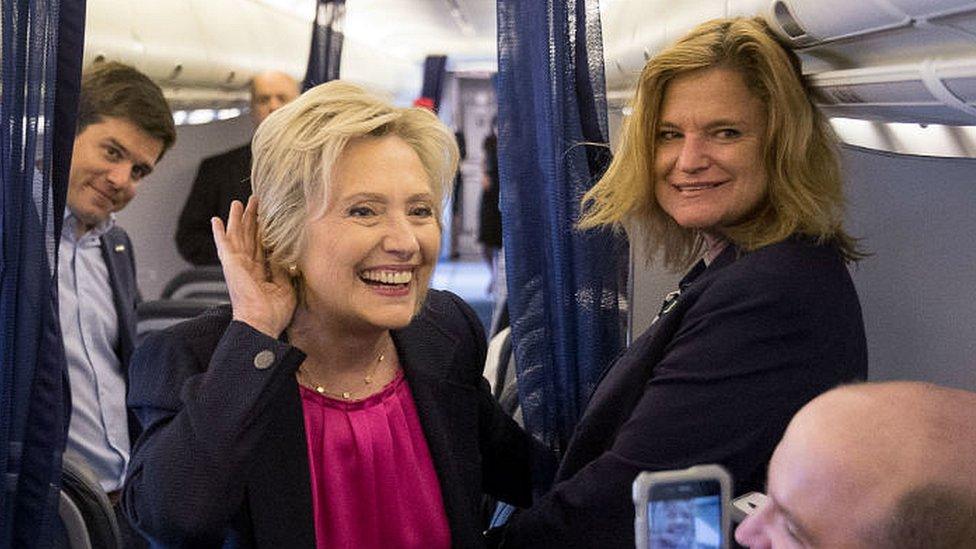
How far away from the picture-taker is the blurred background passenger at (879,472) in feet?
3.84

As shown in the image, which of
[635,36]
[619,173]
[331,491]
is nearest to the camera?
[331,491]

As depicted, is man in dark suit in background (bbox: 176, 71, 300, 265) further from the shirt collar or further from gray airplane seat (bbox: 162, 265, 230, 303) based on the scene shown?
the shirt collar

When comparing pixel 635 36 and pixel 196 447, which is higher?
pixel 635 36

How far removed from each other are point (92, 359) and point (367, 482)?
5.15 ft

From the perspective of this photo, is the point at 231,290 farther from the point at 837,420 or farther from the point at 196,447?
the point at 837,420

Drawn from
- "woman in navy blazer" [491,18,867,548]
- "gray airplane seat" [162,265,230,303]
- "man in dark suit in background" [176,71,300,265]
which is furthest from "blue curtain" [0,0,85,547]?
"man in dark suit in background" [176,71,300,265]

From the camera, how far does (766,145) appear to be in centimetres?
218

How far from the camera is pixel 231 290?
2070 millimetres

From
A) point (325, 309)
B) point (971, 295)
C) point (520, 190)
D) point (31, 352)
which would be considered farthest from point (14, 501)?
point (971, 295)

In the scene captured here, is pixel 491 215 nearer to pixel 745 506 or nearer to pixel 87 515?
Result: pixel 87 515

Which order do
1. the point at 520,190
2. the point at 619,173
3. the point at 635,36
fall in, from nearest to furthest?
the point at 619,173 < the point at 520,190 < the point at 635,36

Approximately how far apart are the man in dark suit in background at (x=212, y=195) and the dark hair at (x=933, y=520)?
4956 millimetres

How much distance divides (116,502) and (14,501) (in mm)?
1226

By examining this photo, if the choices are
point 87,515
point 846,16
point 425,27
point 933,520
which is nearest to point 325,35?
point 87,515
